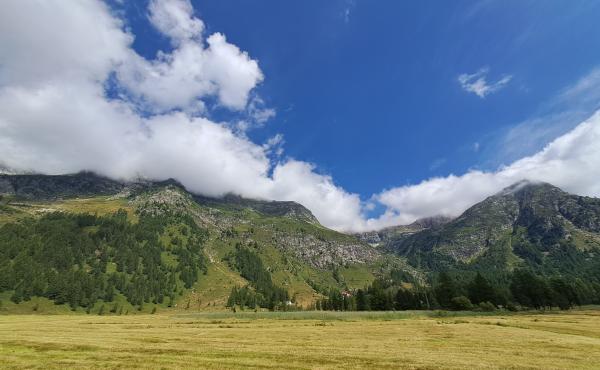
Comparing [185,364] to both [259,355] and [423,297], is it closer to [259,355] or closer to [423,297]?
[259,355]

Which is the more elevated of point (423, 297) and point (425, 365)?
point (423, 297)

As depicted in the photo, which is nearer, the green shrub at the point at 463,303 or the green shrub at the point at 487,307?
the green shrub at the point at 487,307

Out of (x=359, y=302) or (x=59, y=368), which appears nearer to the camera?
(x=59, y=368)

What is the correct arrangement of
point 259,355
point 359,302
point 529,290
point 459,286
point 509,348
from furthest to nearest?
point 359,302 < point 459,286 < point 529,290 < point 509,348 < point 259,355

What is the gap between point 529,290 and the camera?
146500 mm

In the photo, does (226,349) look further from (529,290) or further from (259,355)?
(529,290)

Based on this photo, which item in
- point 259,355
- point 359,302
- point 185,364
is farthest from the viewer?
point 359,302

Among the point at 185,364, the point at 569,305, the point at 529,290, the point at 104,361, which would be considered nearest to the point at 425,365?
the point at 185,364

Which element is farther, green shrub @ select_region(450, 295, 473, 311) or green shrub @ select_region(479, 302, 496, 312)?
green shrub @ select_region(450, 295, 473, 311)

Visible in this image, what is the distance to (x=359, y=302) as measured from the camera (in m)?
196

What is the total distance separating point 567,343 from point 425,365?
75.4 ft

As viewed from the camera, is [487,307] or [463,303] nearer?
[487,307]

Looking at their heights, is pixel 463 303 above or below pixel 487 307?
above

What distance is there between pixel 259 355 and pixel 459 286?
15746 centimetres
